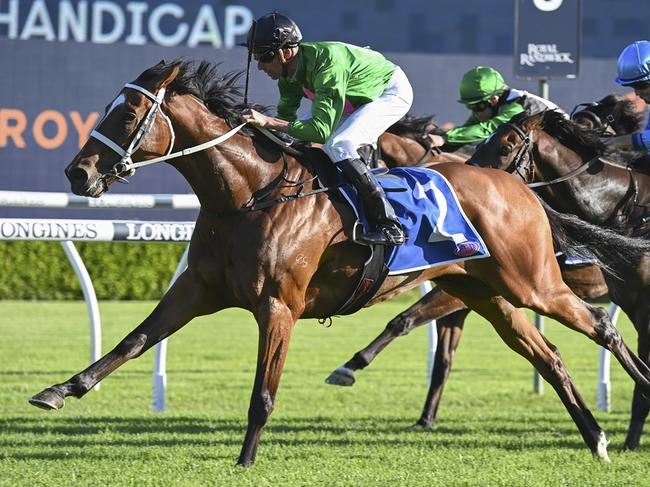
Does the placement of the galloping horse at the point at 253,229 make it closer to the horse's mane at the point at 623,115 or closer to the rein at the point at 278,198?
the rein at the point at 278,198

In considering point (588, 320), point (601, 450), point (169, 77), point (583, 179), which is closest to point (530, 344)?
point (588, 320)

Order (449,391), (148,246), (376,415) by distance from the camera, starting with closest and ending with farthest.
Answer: (376,415) < (449,391) < (148,246)

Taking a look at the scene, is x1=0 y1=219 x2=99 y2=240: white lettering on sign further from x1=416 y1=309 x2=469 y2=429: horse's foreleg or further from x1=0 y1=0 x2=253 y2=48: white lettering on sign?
x1=0 y1=0 x2=253 y2=48: white lettering on sign

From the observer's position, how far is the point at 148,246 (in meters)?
12.9

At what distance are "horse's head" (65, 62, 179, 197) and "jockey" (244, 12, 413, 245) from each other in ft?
1.20

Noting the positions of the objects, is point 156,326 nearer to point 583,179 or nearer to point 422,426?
point 422,426

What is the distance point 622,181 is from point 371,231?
63.6 inches

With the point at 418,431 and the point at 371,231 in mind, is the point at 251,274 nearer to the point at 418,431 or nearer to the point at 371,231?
the point at 371,231

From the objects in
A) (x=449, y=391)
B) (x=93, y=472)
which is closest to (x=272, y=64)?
(x=93, y=472)

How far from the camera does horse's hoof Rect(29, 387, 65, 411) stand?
4.23 m

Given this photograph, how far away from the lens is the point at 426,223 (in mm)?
4730

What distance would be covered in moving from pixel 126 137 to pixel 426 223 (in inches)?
49.9

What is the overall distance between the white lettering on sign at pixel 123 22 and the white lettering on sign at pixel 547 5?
7060 mm

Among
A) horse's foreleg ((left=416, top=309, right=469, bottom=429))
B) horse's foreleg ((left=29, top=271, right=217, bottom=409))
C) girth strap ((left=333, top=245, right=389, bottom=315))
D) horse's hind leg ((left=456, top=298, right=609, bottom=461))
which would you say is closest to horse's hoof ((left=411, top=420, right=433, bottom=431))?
horse's foreleg ((left=416, top=309, right=469, bottom=429))
